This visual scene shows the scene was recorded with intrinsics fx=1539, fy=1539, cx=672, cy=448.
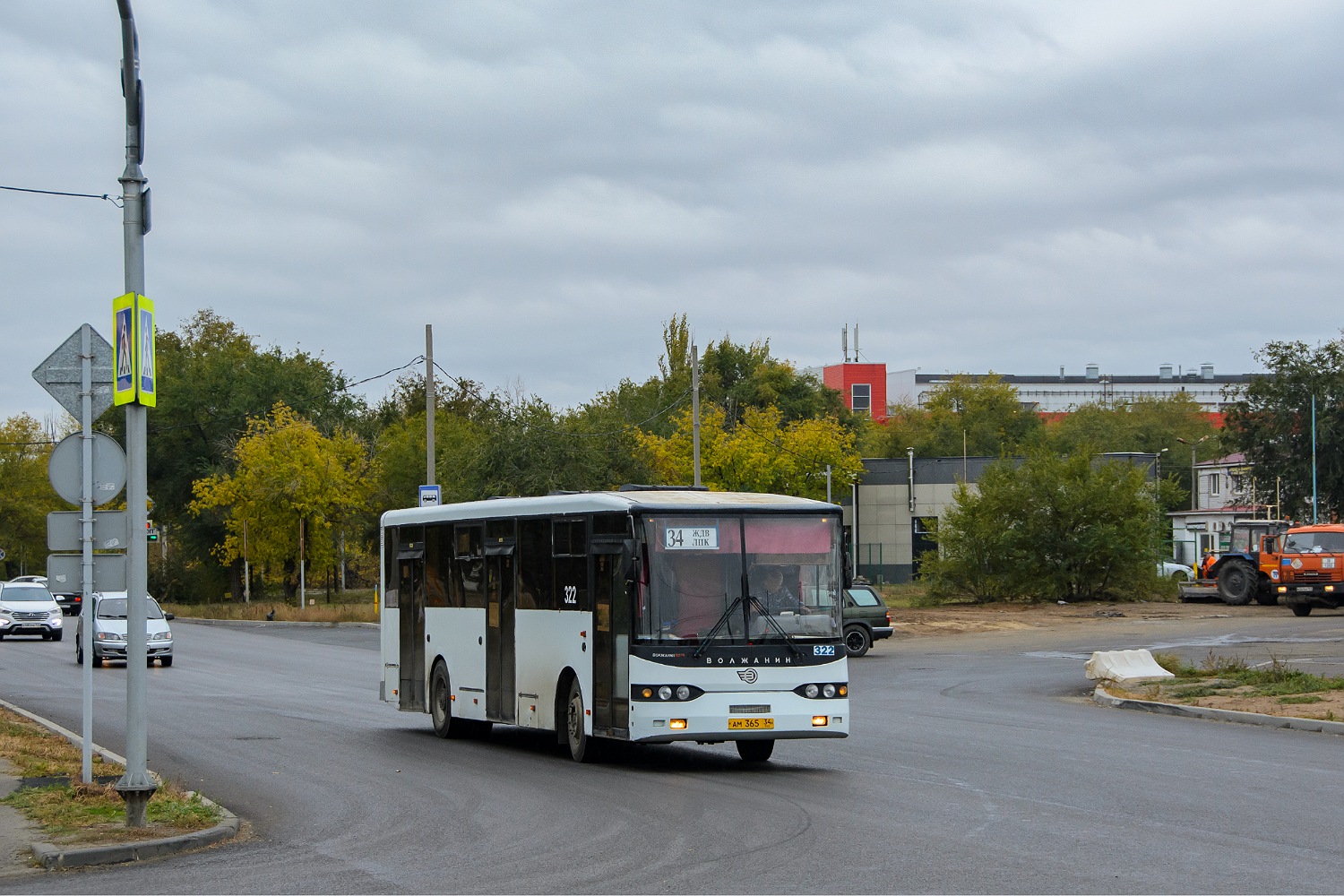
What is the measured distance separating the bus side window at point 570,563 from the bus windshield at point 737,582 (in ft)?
3.79

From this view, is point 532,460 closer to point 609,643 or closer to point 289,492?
point 289,492

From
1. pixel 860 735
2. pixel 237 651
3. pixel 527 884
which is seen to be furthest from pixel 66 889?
pixel 237 651

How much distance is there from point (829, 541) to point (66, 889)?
330 inches

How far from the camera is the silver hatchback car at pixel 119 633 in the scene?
33.2 meters

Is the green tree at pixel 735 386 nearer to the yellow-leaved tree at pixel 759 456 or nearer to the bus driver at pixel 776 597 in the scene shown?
the yellow-leaved tree at pixel 759 456

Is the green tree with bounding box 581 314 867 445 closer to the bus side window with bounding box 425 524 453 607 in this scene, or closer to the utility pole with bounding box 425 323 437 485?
the utility pole with bounding box 425 323 437 485

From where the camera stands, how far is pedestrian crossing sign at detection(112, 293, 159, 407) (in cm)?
1141

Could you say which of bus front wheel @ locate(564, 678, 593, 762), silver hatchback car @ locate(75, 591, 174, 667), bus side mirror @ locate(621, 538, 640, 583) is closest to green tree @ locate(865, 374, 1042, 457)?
silver hatchback car @ locate(75, 591, 174, 667)

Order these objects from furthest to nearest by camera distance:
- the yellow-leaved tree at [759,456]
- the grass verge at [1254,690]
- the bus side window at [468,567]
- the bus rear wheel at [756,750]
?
the yellow-leaved tree at [759,456] < the grass verge at [1254,690] < the bus side window at [468,567] < the bus rear wheel at [756,750]

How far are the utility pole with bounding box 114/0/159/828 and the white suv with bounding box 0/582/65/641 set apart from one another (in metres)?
37.1

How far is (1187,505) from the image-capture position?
124 m

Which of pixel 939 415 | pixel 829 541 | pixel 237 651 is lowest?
pixel 237 651

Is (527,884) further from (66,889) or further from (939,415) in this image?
(939,415)

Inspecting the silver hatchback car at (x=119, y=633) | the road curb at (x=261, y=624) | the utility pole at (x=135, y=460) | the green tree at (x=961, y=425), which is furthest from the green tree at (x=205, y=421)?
the utility pole at (x=135, y=460)
